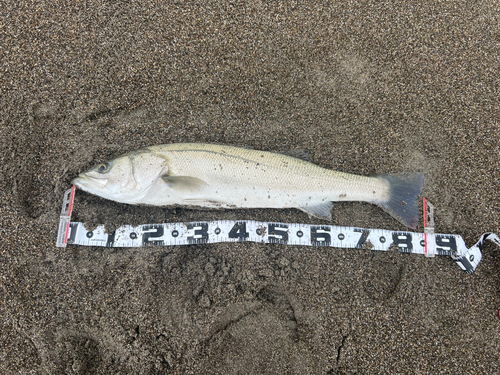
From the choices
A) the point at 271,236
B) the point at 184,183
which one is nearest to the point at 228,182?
the point at 184,183

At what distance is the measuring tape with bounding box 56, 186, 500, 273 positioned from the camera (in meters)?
3.32

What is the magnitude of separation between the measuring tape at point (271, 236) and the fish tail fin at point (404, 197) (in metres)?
0.26

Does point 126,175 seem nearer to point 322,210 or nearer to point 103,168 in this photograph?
point 103,168

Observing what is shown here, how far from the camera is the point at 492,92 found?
365 cm

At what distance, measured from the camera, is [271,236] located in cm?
339

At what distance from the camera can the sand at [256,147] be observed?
3.05 m

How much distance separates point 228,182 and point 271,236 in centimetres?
84

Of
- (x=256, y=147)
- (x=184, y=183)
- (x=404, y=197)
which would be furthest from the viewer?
(x=256, y=147)

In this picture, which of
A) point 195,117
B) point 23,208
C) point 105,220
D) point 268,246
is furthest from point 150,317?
point 195,117

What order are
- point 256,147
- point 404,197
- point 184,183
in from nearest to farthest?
point 184,183, point 404,197, point 256,147

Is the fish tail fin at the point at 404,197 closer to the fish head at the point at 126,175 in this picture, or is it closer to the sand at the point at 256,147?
the sand at the point at 256,147

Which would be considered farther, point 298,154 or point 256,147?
point 256,147

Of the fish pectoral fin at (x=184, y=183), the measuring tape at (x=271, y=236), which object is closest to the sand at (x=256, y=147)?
the measuring tape at (x=271, y=236)

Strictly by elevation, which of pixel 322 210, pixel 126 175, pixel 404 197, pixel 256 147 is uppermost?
pixel 256 147
